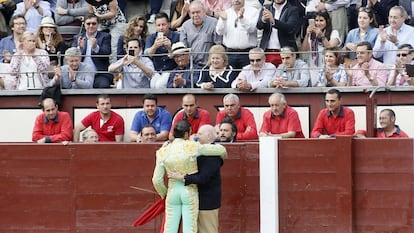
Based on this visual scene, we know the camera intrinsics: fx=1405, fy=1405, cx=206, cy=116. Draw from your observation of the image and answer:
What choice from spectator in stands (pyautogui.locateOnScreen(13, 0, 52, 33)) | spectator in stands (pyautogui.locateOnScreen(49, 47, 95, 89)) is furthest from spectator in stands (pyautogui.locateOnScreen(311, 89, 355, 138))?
spectator in stands (pyautogui.locateOnScreen(13, 0, 52, 33))

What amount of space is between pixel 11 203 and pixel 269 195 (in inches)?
105

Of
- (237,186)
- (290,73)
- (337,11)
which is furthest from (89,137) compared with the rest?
(337,11)

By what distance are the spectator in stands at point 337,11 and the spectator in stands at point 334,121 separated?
1.68 meters

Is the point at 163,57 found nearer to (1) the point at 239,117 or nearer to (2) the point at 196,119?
(2) the point at 196,119

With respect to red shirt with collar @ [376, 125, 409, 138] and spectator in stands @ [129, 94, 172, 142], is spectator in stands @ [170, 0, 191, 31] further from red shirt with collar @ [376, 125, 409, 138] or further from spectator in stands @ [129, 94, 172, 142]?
red shirt with collar @ [376, 125, 409, 138]

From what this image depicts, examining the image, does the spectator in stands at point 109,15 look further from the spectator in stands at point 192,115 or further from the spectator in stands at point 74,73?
the spectator in stands at point 192,115

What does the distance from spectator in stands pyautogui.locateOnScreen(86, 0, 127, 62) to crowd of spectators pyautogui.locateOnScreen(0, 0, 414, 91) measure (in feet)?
0.23

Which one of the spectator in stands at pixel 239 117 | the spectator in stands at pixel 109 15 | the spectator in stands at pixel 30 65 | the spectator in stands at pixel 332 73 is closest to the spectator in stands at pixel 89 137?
the spectator in stands at pixel 239 117

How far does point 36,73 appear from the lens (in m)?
15.5

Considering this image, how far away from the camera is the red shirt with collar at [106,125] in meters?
14.9

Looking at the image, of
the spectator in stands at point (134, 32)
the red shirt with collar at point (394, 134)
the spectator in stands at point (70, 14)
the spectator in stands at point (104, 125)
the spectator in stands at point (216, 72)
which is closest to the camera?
the red shirt with collar at point (394, 134)

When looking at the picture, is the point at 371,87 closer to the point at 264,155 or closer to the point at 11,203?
the point at 264,155

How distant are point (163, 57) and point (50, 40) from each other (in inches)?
58.5

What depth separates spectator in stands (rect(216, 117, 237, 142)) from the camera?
13.6 metres
